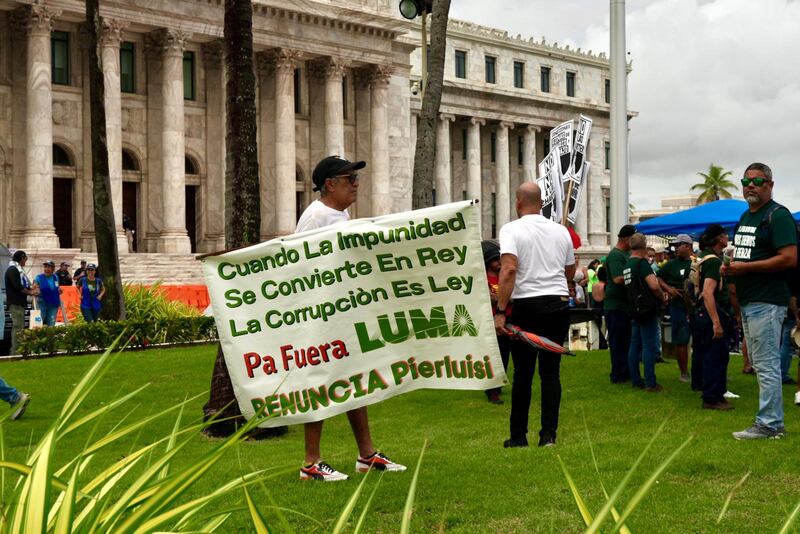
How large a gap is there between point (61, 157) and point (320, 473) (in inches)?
1403

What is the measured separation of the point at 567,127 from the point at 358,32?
98.8 feet

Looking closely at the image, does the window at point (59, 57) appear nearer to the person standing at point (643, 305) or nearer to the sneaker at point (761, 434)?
the person standing at point (643, 305)

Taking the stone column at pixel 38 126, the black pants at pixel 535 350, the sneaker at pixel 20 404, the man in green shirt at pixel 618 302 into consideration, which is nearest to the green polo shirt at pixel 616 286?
the man in green shirt at pixel 618 302

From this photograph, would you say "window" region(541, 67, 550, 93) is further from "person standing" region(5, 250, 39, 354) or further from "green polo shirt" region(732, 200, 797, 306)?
"green polo shirt" region(732, 200, 797, 306)

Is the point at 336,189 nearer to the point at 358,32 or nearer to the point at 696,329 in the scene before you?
the point at 696,329

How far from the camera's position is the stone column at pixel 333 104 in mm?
45344

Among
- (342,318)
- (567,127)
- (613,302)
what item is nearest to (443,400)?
(613,302)

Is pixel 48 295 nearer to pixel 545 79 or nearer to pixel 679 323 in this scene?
pixel 679 323

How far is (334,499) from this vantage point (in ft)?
19.7

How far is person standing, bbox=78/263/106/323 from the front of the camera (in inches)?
874

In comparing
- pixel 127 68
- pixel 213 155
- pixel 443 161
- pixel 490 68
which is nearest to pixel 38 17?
pixel 127 68

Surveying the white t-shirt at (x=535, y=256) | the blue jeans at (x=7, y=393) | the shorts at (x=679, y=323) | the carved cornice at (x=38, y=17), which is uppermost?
the carved cornice at (x=38, y=17)

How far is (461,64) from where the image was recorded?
59250mm

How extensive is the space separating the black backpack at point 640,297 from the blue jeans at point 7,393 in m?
6.90
